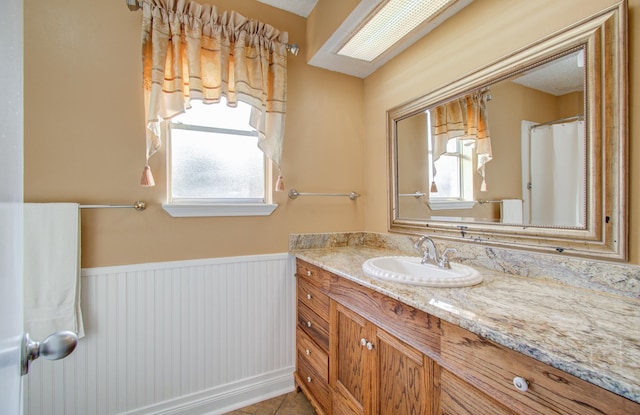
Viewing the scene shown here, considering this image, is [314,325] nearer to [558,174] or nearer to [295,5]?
[558,174]

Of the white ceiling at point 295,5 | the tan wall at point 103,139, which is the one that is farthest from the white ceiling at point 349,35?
the tan wall at point 103,139

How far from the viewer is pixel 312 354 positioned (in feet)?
5.32

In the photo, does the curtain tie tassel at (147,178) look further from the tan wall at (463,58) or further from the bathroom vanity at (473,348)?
the tan wall at (463,58)

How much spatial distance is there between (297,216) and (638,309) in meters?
1.56

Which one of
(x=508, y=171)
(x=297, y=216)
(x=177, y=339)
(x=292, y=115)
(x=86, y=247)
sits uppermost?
(x=292, y=115)

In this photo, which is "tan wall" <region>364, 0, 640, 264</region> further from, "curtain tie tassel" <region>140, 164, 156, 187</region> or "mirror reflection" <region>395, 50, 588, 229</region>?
"curtain tie tassel" <region>140, 164, 156, 187</region>

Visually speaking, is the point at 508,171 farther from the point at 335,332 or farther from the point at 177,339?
the point at 177,339

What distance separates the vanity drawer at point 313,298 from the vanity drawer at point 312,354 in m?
0.20

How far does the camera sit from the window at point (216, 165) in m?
1.64

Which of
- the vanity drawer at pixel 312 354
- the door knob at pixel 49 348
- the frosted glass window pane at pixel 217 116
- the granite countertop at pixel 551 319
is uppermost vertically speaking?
the frosted glass window pane at pixel 217 116

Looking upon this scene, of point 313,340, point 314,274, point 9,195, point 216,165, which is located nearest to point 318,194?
point 314,274

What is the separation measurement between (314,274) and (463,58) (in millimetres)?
1374

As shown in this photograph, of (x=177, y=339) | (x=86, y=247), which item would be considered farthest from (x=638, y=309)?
(x=86, y=247)

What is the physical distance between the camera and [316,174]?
198cm
